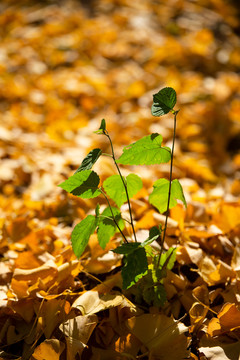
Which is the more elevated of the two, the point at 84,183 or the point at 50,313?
the point at 84,183

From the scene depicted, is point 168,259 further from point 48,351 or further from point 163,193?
point 48,351

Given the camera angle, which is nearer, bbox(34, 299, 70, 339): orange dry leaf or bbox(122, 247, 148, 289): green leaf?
bbox(122, 247, 148, 289): green leaf

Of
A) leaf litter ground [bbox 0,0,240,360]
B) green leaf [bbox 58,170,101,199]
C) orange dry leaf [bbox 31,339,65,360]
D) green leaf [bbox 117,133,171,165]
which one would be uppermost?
green leaf [bbox 117,133,171,165]

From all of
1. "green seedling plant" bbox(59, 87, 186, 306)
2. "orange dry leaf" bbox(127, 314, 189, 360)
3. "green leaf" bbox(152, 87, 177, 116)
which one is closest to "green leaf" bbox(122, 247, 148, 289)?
"green seedling plant" bbox(59, 87, 186, 306)

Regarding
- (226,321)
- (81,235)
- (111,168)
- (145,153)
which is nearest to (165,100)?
(145,153)

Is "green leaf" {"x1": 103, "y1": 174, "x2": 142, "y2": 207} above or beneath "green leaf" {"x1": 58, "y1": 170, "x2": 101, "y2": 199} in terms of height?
beneath

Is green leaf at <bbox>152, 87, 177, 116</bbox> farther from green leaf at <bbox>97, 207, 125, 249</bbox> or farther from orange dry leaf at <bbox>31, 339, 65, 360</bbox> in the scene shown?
orange dry leaf at <bbox>31, 339, 65, 360</bbox>
